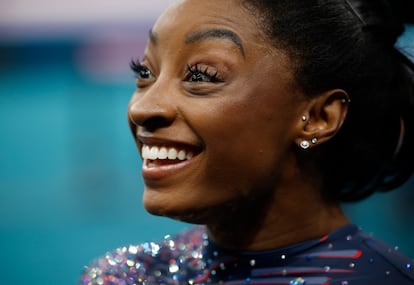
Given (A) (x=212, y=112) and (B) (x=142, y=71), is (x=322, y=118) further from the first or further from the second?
(B) (x=142, y=71)

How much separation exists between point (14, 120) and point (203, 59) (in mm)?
3609

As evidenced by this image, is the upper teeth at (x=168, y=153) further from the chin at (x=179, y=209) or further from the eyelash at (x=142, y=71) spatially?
the eyelash at (x=142, y=71)

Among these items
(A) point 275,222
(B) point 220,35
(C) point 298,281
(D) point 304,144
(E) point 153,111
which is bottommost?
(C) point 298,281

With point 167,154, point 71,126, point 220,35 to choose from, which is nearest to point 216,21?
point 220,35

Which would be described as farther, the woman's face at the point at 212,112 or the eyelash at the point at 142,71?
the eyelash at the point at 142,71

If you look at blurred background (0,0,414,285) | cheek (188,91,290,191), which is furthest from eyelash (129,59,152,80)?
blurred background (0,0,414,285)

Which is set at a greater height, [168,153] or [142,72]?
[142,72]

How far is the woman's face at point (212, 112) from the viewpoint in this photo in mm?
1294

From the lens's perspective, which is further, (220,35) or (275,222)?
(275,222)

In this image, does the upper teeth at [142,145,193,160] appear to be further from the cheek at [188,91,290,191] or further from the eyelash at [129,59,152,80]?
the eyelash at [129,59,152,80]

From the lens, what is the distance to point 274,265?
138 centimetres

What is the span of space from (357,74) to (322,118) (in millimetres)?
134

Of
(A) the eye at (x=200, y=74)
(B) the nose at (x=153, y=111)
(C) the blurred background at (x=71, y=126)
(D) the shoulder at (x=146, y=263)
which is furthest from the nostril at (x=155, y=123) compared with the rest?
(C) the blurred background at (x=71, y=126)

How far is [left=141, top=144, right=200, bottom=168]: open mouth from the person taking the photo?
1.32 m
